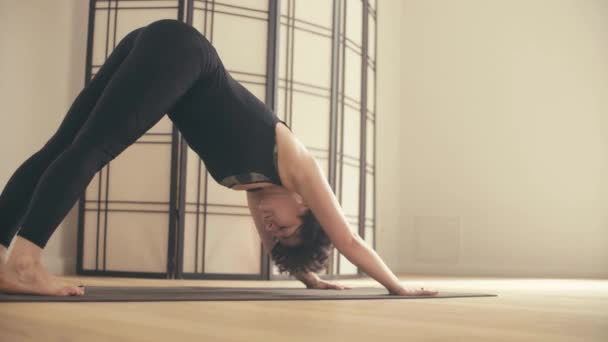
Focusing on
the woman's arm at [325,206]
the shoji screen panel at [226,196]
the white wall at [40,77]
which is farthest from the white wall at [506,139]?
the woman's arm at [325,206]

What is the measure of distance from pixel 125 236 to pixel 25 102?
0.96 meters

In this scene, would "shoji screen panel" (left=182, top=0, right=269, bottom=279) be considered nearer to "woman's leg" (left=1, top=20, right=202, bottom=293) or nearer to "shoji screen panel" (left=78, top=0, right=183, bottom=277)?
"shoji screen panel" (left=78, top=0, right=183, bottom=277)

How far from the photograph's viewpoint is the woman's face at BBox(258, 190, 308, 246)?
6.86ft

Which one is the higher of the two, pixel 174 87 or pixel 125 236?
pixel 174 87

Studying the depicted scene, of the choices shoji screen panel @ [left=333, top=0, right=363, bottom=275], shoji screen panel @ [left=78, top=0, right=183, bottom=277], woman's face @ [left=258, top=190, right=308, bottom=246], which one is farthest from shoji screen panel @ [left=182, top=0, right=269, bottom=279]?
woman's face @ [left=258, top=190, right=308, bottom=246]

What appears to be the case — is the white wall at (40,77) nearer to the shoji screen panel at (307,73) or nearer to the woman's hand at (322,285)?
the shoji screen panel at (307,73)

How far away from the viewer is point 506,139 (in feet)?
18.9

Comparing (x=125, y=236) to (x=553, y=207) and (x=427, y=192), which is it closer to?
(x=427, y=192)

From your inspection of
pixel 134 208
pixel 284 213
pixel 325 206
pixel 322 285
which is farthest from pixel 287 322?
pixel 134 208

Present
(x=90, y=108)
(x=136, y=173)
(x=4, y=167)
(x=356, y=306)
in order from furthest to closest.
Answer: (x=136, y=173), (x=4, y=167), (x=90, y=108), (x=356, y=306)

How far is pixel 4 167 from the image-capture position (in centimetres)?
339

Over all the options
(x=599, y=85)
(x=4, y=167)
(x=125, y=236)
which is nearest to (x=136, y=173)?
(x=125, y=236)

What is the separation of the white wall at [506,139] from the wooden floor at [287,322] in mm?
3940

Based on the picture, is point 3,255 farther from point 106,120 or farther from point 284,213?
point 284,213
